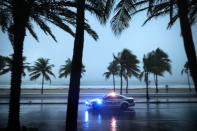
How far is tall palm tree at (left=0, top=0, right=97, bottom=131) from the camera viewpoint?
14.8 feet

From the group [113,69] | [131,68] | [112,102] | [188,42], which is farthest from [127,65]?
[188,42]

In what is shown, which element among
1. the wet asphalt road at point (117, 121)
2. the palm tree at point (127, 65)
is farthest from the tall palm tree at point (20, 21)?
the palm tree at point (127, 65)

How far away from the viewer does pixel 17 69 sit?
15.1 ft

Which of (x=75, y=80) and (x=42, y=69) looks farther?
(x=42, y=69)

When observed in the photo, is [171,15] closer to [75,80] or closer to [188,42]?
[188,42]

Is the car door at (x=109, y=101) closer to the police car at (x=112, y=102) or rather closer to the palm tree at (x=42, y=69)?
the police car at (x=112, y=102)

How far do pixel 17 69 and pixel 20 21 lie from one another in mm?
2029

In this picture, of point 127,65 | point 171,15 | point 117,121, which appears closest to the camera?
point 171,15

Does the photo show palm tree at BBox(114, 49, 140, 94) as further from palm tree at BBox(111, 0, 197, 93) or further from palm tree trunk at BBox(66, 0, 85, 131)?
palm tree trunk at BBox(66, 0, 85, 131)

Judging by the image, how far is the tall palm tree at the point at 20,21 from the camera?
14.8 ft

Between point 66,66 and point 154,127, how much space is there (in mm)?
24574

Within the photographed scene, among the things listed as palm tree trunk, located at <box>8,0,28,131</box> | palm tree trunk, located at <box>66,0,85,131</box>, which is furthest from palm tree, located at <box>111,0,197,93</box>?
palm tree trunk, located at <box>8,0,28,131</box>

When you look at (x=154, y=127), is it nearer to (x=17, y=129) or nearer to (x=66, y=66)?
(x=17, y=129)

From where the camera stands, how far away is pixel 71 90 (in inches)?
153
